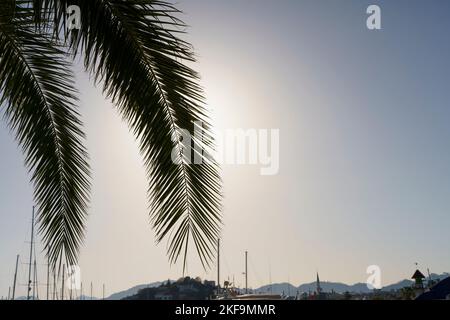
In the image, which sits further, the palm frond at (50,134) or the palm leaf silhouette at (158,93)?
the palm frond at (50,134)

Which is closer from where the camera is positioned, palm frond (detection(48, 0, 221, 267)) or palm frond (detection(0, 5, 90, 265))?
palm frond (detection(48, 0, 221, 267))

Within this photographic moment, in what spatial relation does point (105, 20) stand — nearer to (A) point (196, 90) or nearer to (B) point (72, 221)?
(A) point (196, 90)

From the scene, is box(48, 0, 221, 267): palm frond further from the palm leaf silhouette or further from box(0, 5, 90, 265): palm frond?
box(0, 5, 90, 265): palm frond

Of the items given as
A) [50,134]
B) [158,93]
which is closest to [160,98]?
[158,93]

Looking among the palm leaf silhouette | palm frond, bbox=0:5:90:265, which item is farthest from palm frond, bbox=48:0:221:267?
palm frond, bbox=0:5:90:265

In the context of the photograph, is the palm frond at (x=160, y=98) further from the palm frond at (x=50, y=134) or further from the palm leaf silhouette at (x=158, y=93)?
the palm frond at (x=50, y=134)

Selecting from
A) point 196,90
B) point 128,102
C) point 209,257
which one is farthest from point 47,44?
point 209,257

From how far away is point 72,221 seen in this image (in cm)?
468

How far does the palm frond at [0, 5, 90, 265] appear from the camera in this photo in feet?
14.9

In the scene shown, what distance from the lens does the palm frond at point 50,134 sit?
4.54 meters

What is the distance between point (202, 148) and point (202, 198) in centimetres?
42

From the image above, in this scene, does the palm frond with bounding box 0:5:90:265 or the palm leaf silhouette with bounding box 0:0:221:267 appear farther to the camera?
the palm frond with bounding box 0:5:90:265

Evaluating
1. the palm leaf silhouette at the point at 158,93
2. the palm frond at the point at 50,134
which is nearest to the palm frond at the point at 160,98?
the palm leaf silhouette at the point at 158,93
